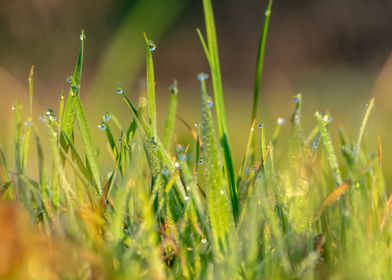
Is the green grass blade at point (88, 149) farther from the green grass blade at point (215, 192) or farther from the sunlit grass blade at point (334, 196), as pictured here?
the sunlit grass blade at point (334, 196)

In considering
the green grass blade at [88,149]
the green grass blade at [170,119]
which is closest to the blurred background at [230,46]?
the green grass blade at [170,119]

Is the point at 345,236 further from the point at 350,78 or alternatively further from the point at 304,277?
the point at 350,78

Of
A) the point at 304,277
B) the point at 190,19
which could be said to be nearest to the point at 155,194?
the point at 304,277

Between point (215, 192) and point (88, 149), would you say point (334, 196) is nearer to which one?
point (215, 192)

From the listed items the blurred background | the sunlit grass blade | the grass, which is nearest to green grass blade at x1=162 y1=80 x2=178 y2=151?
the grass

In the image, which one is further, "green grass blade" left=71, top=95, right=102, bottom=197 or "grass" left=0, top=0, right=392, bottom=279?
"green grass blade" left=71, top=95, right=102, bottom=197

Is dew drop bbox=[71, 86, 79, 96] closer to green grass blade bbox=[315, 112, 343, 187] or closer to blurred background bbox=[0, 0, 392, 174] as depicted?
green grass blade bbox=[315, 112, 343, 187]

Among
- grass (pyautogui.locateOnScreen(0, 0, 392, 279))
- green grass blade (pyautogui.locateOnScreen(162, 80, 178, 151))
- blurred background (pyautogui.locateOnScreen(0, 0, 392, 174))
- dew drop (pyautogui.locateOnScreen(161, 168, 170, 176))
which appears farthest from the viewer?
blurred background (pyautogui.locateOnScreen(0, 0, 392, 174))
